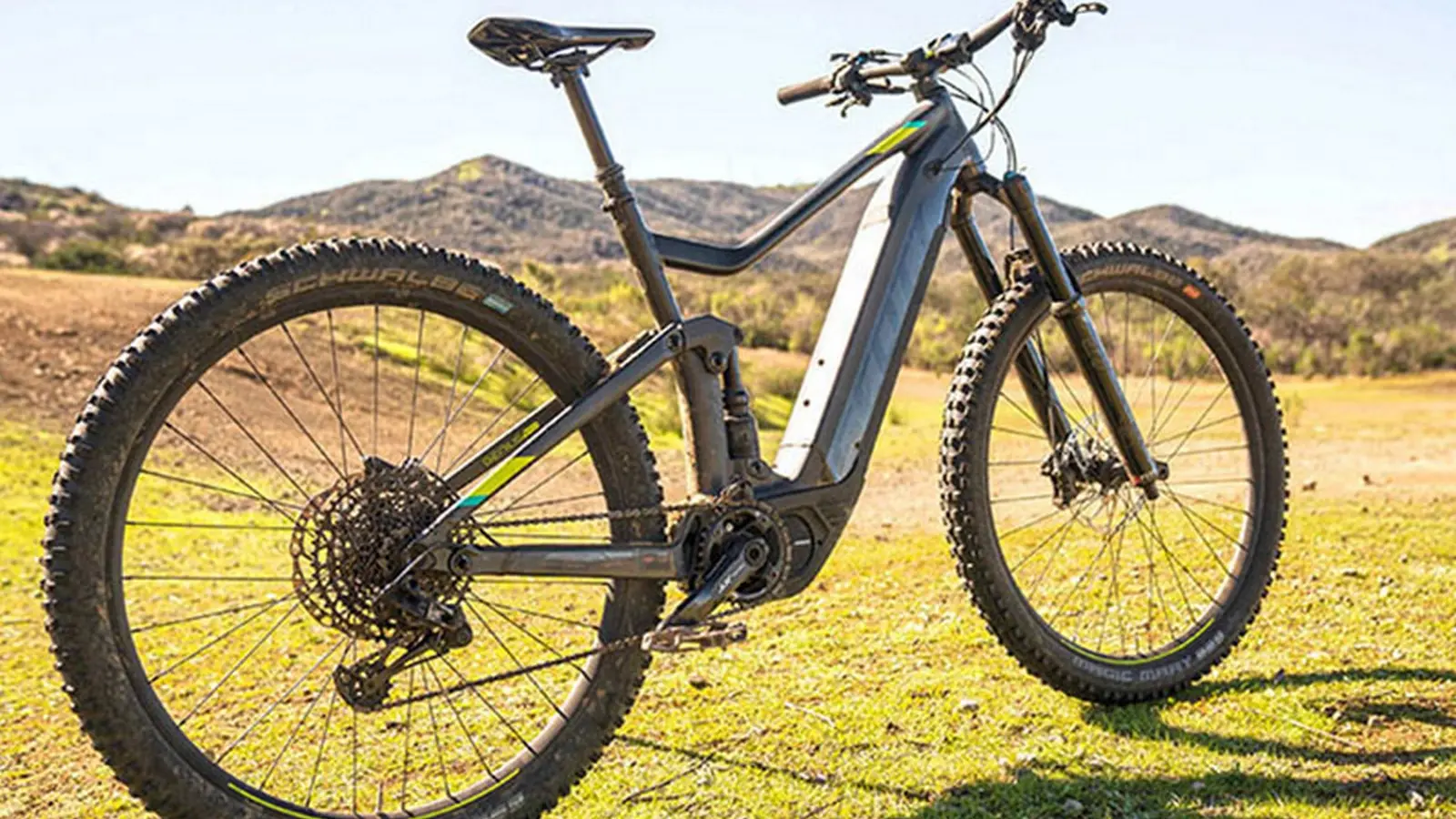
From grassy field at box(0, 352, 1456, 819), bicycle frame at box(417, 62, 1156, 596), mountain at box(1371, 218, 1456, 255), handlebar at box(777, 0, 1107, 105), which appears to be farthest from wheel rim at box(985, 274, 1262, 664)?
mountain at box(1371, 218, 1456, 255)

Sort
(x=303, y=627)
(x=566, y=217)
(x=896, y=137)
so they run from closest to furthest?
(x=896, y=137), (x=303, y=627), (x=566, y=217)

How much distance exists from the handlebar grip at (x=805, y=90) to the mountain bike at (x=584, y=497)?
20mm

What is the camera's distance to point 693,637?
3004mm

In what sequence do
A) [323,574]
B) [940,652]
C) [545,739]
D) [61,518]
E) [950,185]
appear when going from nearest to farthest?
[61,518] < [323,574] < [545,739] < [950,185] < [940,652]

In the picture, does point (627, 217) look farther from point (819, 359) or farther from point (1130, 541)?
point (1130, 541)

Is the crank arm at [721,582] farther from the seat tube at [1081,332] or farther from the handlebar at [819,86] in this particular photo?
the handlebar at [819,86]

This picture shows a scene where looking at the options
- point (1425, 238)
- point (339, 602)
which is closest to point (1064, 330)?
point (339, 602)

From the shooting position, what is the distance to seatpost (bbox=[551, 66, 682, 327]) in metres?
3.14

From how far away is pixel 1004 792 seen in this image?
3.10 meters

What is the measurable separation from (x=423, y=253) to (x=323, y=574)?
736mm

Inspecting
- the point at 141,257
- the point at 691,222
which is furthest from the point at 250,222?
the point at 691,222

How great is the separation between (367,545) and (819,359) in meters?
1.45

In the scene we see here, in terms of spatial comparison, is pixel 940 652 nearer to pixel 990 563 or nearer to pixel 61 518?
pixel 990 563

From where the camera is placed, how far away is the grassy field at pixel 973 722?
3.12m
